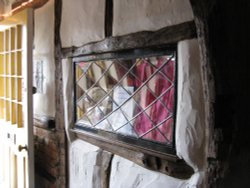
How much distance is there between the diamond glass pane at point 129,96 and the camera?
1.43 m

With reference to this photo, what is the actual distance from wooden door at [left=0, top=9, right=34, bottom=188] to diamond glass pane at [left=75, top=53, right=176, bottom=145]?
41 centimetres

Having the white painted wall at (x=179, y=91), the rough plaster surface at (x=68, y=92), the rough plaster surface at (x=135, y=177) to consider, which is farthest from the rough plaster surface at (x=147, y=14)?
the rough plaster surface at (x=135, y=177)

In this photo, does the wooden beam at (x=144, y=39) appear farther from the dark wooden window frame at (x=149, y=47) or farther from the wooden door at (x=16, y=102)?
the wooden door at (x=16, y=102)

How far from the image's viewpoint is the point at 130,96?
163 cm

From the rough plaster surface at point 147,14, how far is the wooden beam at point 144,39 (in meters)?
0.03

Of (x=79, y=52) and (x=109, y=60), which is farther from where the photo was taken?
(x=79, y=52)

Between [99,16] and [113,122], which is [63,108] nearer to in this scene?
[113,122]

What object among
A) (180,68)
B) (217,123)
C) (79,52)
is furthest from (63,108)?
(217,123)

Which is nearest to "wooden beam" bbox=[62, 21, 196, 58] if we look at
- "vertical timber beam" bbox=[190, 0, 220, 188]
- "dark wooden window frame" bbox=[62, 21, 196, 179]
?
"dark wooden window frame" bbox=[62, 21, 196, 179]

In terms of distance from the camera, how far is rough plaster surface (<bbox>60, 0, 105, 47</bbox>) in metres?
1.83

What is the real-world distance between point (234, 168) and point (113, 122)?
809 mm

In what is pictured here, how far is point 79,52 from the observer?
2012 mm

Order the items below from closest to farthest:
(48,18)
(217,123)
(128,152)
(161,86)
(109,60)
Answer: (217,123) → (161,86) → (128,152) → (109,60) → (48,18)

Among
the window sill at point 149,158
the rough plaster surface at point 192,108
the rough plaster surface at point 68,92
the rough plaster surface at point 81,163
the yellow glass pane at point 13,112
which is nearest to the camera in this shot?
the rough plaster surface at point 192,108
